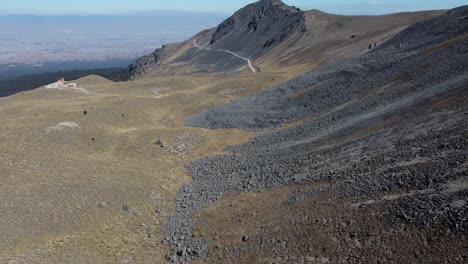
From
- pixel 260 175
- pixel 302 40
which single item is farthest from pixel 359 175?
pixel 302 40

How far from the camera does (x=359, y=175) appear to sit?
30.0m

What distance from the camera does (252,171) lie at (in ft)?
130

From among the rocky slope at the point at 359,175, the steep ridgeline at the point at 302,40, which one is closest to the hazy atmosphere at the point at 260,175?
the rocky slope at the point at 359,175

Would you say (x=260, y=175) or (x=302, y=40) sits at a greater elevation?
(x=302, y=40)

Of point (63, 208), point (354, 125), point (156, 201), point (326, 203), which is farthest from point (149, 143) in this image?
point (326, 203)

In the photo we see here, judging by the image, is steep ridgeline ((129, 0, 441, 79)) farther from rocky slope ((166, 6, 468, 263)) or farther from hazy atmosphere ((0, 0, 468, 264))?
rocky slope ((166, 6, 468, 263))

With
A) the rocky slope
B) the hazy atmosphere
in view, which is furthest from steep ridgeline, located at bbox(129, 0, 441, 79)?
the rocky slope

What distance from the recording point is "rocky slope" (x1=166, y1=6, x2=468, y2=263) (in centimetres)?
2323

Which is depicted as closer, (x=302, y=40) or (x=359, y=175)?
(x=359, y=175)

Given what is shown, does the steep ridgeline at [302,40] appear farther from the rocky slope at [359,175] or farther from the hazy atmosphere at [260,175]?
the rocky slope at [359,175]

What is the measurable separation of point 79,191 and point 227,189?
40.2 feet

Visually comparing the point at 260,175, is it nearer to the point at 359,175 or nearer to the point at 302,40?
Result: the point at 359,175

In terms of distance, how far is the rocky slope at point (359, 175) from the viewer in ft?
76.2

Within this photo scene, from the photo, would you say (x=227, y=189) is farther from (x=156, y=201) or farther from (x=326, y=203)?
(x=326, y=203)
